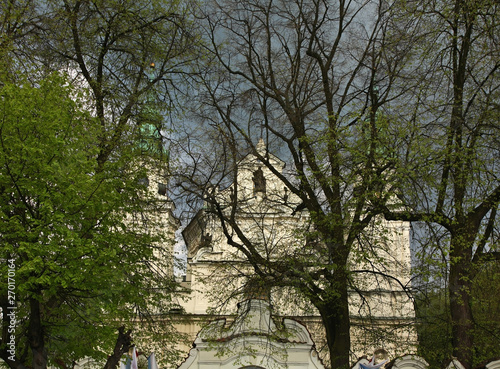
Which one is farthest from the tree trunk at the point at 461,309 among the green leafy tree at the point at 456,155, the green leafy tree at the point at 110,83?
the green leafy tree at the point at 110,83

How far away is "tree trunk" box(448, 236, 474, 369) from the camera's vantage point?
42.0ft

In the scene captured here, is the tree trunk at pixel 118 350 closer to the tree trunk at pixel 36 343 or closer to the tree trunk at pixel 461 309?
the tree trunk at pixel 36 343

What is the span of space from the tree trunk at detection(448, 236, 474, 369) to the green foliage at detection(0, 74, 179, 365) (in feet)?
23.6

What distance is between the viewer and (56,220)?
10.2 m

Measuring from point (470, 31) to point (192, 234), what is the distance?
72.1ft

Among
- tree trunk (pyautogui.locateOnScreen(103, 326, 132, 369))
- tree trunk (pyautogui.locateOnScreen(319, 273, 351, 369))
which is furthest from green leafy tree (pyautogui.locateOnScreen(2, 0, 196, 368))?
tree trunk (pyautogui.locateOnScreen(319, 273, 351, 369))

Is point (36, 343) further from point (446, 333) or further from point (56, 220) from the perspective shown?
point (446, 333)

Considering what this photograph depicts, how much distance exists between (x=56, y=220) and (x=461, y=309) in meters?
9.05

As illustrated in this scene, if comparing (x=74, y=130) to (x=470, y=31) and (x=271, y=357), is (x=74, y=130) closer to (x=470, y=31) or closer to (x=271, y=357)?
(x=271, y=357)

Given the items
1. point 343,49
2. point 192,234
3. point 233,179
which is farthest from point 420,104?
Result: point 192,234

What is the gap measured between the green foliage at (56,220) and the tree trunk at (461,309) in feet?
23.6

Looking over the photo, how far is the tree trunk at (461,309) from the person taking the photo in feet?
42.0

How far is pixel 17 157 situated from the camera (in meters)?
10.3

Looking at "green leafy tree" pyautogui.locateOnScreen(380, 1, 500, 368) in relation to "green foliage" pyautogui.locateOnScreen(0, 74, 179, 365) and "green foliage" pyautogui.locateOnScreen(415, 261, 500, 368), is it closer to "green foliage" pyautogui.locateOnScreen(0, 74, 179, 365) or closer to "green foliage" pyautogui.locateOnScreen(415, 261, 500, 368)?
"green foliage" pyautogui.locateOnScreen(415, 261, 500, 368)
